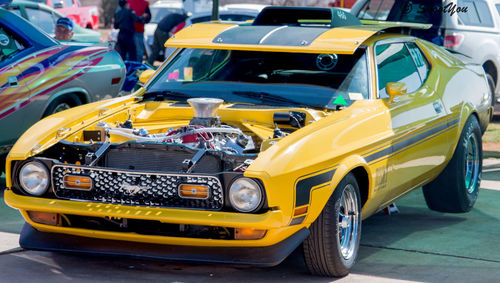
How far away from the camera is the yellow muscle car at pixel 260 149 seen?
4312 millimetres

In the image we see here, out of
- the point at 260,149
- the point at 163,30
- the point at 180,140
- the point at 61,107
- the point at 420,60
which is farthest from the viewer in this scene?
the point at 163,30

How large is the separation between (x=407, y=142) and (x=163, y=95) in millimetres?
1734

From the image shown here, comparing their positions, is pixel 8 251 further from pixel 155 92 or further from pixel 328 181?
pixel 328 181

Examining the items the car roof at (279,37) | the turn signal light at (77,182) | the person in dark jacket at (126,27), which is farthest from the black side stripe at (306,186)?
the person in dark jacket at (126,27)

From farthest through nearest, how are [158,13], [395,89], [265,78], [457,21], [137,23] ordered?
[158,13] < [137,23] < [457,21] < [265,78] < [395,89]

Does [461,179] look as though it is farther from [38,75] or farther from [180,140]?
[38,75]

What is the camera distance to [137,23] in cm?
1582

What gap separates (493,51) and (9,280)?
8.93 metres

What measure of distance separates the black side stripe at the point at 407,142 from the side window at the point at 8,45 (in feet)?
12.7

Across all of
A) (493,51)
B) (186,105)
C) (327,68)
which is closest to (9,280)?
(186,105)

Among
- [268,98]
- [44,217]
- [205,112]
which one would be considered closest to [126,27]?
[268,98]

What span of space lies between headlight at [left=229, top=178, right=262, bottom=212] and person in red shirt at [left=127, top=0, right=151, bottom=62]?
11693 millimetres

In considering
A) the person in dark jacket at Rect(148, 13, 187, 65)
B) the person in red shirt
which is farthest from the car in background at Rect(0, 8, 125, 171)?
the person in dark jacket at Rect(148, 13, 187, 65)

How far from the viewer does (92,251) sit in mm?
4500
